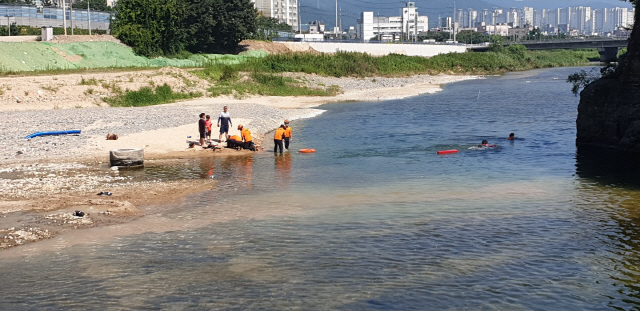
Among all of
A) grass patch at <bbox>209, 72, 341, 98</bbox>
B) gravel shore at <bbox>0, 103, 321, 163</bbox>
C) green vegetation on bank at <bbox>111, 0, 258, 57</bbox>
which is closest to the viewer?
gravel shore at <bbox>0, 103, 321, 163</bbox>

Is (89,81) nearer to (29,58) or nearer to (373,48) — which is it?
(29,58)

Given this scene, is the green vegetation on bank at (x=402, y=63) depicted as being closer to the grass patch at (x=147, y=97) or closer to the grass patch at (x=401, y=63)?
the grass patch at (x=401, y=63)

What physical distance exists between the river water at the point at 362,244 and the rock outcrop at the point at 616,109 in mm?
3245

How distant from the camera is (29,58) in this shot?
61.8 meters

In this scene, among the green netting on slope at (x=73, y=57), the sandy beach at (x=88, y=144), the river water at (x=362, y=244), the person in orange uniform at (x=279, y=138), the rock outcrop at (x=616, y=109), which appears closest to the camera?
the river water at (x=362, y=244)

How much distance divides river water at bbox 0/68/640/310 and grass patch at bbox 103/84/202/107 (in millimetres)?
22722

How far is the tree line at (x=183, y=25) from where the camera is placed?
79.5 metres

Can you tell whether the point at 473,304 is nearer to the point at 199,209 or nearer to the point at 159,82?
the point at 199,209

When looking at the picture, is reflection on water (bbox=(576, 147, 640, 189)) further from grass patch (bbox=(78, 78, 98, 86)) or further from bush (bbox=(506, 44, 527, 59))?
bush (bbox=(506, 44, 527, 59))

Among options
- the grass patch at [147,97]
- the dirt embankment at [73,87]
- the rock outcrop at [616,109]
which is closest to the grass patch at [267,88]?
the dirt embankment at [73,87]

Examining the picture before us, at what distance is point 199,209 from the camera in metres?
21.1

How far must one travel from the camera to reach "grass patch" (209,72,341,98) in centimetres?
6087

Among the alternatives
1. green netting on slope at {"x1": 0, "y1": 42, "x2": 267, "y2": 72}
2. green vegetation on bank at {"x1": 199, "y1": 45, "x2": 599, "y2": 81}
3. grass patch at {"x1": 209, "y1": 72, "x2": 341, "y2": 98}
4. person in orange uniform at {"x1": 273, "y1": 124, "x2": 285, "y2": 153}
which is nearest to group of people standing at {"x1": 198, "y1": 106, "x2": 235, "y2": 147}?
person in orange uniform at {"x1": 273, "y1": 124, "x2": 285, "y2": 153}

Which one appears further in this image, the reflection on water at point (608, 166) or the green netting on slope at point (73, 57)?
the green netting on slope at point (73, 57)
